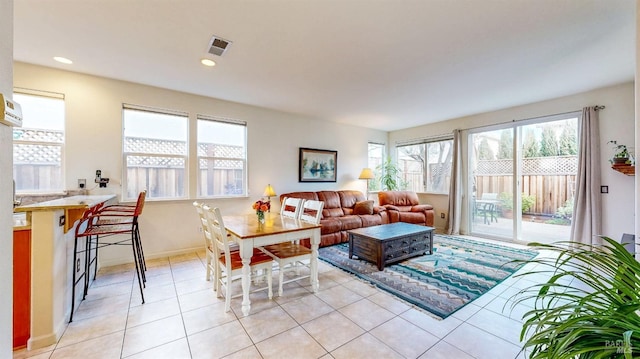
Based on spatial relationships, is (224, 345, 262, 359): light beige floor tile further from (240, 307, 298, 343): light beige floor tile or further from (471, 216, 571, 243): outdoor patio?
(471, 216, 571, 243): outdoor patio

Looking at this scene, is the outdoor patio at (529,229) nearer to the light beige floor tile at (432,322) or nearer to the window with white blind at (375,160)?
the window with white blind at (375,160)

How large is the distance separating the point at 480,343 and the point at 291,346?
140 centimetres

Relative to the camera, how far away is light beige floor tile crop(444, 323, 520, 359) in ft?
5.50

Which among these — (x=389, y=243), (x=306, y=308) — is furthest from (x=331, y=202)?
(x=306, y=308)

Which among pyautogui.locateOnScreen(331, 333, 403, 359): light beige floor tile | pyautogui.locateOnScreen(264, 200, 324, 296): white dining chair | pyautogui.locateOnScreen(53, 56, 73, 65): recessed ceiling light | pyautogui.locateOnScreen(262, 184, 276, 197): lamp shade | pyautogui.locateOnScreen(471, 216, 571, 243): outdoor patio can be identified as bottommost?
pyautogui.locateOnScreen(331, 333, 403, 359): light beige floor tile

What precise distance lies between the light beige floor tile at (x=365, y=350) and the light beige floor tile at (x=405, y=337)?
5cm

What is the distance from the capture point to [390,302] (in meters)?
2.36

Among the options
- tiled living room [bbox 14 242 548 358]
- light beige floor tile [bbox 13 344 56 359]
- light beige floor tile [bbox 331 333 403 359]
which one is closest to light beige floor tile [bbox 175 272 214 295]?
tiled living room [bbox 14 242 548 358]

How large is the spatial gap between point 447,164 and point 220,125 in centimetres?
492

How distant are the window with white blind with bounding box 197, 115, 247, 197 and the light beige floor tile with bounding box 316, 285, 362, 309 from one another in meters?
2.56

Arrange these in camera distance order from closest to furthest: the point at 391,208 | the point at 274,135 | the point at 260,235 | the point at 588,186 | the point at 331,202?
the point at 260,235 < the point at 588,186 < the point at 274,135 < the point at 331,202 < the point at 391,208

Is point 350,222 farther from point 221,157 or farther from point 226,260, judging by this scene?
point 226,260

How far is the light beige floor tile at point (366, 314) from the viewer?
203 cm

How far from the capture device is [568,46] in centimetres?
248
